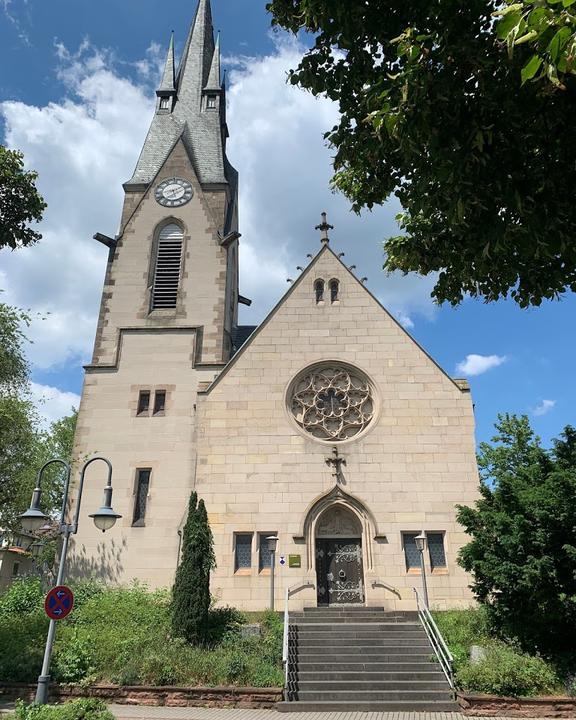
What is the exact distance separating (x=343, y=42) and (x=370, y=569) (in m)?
14.8

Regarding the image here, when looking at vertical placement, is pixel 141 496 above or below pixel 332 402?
below

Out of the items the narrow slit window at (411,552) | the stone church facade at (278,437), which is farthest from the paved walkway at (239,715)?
the narrow slit window at (411,552)

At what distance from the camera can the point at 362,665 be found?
44.8 ft

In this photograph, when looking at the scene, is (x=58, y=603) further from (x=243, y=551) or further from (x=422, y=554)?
(x=422, y=554)

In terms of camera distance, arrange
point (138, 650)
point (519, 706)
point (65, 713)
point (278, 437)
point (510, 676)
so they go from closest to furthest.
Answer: point (65, 713) → point (519, 706) → point (510, 676) → point (138, 650) → point (278, 437)

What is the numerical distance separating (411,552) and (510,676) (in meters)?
6.47

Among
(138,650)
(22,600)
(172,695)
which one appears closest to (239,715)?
(172,695)

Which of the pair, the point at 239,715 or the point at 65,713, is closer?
the point at 65,713

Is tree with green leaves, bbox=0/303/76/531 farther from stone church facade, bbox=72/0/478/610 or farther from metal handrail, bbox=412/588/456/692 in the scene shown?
metal handrail, bbox=412/588/456/692

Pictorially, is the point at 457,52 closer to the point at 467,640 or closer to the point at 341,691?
the point at 341,691

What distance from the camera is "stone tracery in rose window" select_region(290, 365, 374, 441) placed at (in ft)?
66.2

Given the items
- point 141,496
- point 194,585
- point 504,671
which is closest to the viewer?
point 504,671

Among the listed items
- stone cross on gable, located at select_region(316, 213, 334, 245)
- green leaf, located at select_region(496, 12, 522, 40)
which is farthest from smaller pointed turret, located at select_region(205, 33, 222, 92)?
green leaf, located at select_region(496, 12, 522, 40)

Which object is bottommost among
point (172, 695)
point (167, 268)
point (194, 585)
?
point (172, 695)
